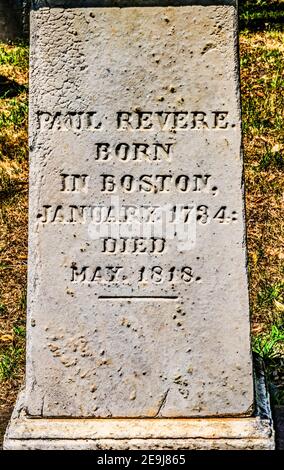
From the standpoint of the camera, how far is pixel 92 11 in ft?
11.3

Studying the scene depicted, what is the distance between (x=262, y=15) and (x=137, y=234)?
7.00 meters

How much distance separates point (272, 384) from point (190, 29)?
1.76 metres

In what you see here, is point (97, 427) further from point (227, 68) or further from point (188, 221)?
point (227, 68)

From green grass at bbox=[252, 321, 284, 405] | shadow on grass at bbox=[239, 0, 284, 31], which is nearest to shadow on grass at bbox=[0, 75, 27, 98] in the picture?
shadow on grass at bbox=[239, 0, 284, 31]

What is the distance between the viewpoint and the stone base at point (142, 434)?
362cm

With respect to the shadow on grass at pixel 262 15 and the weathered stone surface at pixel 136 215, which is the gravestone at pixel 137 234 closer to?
the weathered stone surface at pixel 136 215

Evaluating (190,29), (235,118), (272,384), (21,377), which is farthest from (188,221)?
(21,377)

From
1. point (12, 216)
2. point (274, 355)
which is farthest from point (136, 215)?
point (12, 216)

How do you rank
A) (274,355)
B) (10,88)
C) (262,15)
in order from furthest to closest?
(262,15) → (10,88) → (274,355)

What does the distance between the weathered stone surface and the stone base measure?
5cm

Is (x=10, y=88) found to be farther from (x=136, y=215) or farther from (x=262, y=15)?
(x=136, y=215)

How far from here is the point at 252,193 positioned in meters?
6.54

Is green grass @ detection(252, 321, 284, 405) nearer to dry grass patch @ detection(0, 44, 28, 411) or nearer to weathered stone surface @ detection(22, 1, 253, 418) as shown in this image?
weathered stone surface @ detection(22, 1, 253, 418)

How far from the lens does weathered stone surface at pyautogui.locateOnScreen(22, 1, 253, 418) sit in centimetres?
347
